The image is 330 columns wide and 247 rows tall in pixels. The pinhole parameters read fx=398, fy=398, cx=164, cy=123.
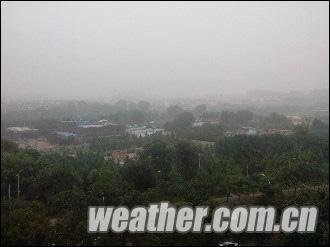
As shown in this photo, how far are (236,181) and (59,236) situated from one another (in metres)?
4.04

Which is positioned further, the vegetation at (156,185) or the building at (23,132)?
the building at (23,132)

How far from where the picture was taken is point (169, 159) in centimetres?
1029

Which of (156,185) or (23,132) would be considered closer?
(156,185)

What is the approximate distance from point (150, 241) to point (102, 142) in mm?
9010

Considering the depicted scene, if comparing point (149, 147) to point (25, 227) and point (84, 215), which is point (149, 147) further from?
point (25, 227)

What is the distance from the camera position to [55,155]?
10781mm

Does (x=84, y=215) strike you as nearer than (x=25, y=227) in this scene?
No

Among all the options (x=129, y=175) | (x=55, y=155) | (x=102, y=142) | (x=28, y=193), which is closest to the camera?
(x=28, y=193)

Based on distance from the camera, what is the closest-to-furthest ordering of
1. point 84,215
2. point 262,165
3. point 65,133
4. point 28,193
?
point 84,215
point 28,193
point 262,165
point 65,133

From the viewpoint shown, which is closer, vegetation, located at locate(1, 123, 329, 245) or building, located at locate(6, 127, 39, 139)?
vegetation, located at locate(1, 123, 329, 245)

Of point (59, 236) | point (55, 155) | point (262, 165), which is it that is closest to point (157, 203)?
point (59, 236)

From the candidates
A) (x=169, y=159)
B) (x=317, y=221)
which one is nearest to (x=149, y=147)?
(x=169, y=159)

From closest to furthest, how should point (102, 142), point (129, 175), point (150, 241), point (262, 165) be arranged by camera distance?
point (150, 241), point (129, 175), point (262, 165), point (102, 142)

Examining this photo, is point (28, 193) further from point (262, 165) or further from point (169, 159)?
point (262, 165)
